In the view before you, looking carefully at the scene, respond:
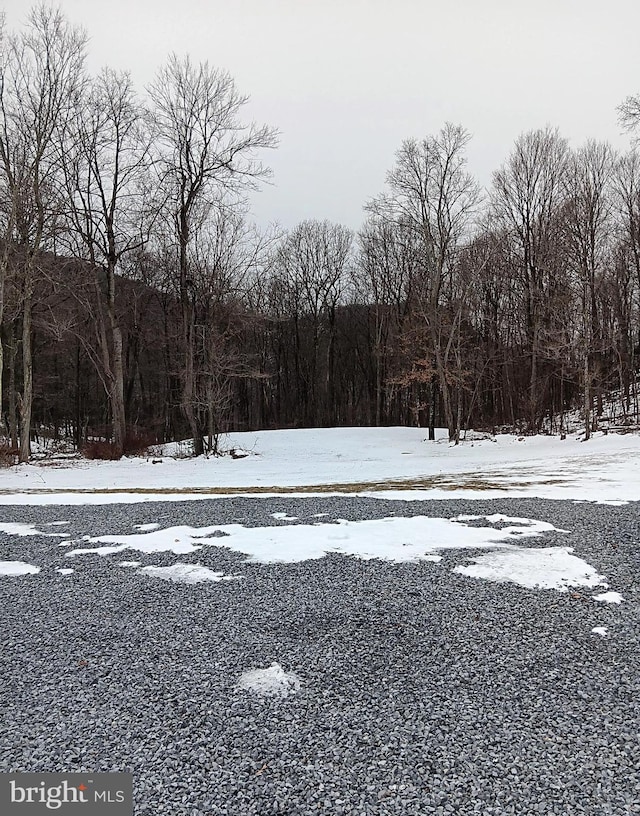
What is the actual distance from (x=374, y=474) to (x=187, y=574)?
8.01 m

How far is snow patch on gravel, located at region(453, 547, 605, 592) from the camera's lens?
3.70 m

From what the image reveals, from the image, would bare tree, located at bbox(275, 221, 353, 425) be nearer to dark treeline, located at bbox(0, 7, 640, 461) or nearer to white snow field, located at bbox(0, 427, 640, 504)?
dark treeline, located at bbox(0, 7, 640, 461)

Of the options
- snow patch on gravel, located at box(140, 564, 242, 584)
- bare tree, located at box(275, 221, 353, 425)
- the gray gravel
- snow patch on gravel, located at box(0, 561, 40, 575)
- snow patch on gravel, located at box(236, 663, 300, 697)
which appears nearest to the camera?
the gray gravel

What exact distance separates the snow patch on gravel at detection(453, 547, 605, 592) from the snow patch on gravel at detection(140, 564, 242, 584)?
1.73m

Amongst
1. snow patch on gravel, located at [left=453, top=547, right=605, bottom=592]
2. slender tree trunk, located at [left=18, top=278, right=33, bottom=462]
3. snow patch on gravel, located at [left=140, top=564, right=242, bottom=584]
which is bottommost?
snow patch on gravel, located at [left=453, top=547, right=605, bottom=592]

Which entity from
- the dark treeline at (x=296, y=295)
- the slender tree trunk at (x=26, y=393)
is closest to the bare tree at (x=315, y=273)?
the dark treeline at (x=296, y=295)

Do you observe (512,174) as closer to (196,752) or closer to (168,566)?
(168,566)

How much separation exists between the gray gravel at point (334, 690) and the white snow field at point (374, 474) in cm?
376

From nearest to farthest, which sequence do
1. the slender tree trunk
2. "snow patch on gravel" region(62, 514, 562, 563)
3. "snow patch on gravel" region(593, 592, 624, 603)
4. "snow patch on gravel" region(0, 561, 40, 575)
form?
"snow patch on gravel" region(593, 592, 624, 603)
"snow patch on gravel" region(0, 561, 40, 575)
"snow patch on gravel" region(62, 514, 562, 563)
the slender tree trunk

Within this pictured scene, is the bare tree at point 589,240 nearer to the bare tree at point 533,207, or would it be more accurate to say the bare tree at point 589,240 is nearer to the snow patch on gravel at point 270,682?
the bare tree at point 533,207

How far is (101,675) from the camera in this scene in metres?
2.60

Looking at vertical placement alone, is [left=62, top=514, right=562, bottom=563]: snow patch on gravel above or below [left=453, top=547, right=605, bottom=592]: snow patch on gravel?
above

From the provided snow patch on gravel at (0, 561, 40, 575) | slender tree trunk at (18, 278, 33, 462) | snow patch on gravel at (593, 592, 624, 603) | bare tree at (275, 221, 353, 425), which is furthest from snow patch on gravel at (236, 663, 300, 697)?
bare tree at (275, 221, 353, 425)

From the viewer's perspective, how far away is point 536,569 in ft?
13.0
